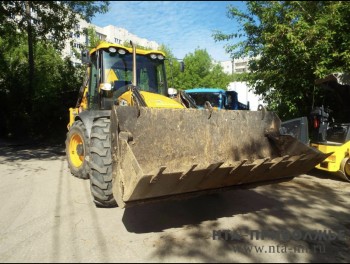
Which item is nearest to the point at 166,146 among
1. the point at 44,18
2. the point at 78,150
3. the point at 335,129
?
the point at 78,150

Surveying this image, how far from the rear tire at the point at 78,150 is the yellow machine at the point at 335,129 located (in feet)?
15.3

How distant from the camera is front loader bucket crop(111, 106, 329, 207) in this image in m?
3.56

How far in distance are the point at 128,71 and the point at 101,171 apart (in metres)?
2.80

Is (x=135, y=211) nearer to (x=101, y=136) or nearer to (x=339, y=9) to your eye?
(x=101, y=136)

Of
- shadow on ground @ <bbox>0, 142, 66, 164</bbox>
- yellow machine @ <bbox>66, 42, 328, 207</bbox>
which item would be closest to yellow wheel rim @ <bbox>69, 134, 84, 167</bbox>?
yellow machine @ <bbox>66, 42, 328, 207</bbox>

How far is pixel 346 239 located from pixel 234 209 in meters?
1.56

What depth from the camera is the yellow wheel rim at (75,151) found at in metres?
6.92

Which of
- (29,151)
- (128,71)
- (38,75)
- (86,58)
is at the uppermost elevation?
(38,75)

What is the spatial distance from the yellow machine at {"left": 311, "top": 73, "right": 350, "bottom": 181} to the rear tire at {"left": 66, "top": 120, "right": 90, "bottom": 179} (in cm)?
468

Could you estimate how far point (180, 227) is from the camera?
4.21 metres

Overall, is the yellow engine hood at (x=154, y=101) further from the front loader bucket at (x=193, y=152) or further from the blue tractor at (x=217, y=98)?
the blue tractor at (x=217, y=98)

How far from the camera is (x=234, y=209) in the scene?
16.2 ft

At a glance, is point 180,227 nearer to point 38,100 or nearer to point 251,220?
point 251,220

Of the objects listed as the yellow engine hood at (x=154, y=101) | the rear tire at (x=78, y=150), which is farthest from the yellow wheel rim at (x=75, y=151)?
the yellow engine hood at (x=154, y=101)
